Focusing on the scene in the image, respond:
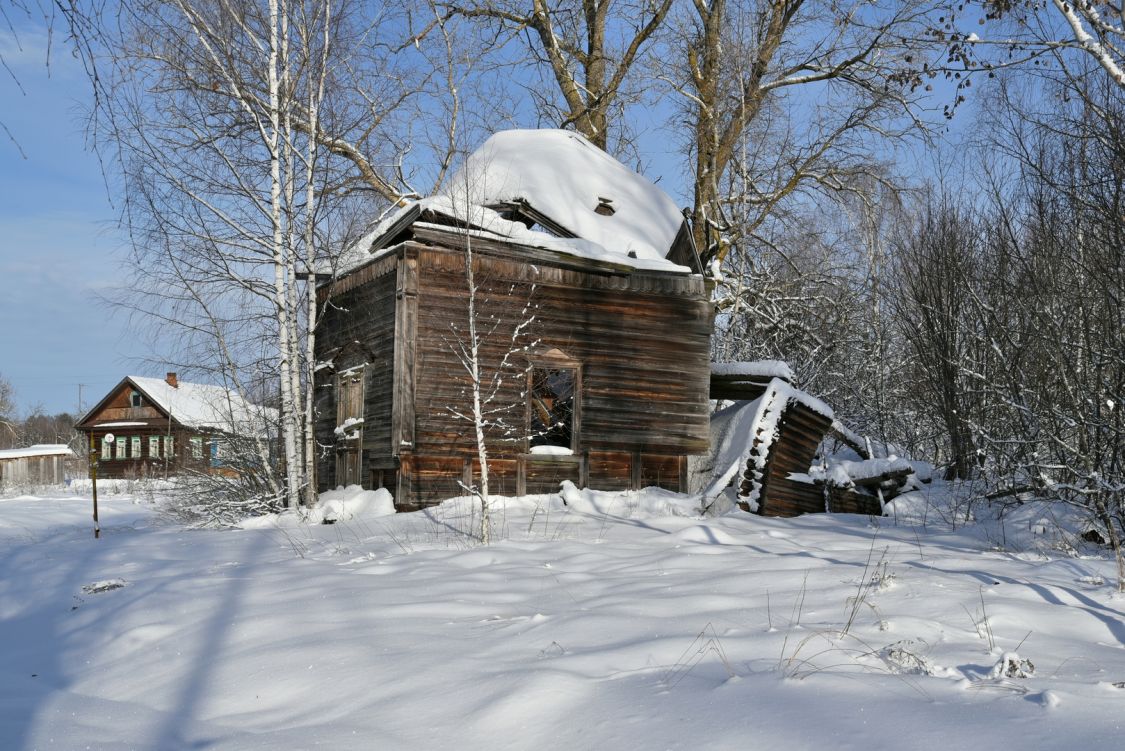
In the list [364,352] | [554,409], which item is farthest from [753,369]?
[364,352]

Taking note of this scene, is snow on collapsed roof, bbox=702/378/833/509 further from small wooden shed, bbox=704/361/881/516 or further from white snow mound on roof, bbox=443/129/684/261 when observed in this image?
white snow mound on roof, bbox=443/129/684/261

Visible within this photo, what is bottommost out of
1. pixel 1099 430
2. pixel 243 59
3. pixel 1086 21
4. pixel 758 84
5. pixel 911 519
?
pixel 911 519

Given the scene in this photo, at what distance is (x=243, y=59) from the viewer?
13961 mm

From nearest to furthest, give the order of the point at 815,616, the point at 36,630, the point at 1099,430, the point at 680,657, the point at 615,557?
the point at 680,657, the point at 815,616, the point at 36,630, the point at 615,557, the point at 1099,430

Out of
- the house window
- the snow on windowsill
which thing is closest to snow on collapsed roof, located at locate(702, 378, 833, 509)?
the snow on windowsill

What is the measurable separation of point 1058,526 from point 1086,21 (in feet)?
17.6

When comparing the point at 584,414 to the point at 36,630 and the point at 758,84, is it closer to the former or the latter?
the point at 36,630

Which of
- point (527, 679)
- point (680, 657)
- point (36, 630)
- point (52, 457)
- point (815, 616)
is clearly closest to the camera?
point (527, 679)

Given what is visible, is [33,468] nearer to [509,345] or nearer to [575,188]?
[575,188]

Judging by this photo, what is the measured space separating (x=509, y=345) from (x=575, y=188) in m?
4.12

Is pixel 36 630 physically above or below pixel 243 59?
below

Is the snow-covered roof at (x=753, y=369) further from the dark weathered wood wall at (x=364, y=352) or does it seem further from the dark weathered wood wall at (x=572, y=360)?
the dark weathered wood wall at (x=364, y=352)

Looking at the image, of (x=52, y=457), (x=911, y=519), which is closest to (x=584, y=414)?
(x=911, y=519)

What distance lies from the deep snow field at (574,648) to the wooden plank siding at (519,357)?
3.88 metres
